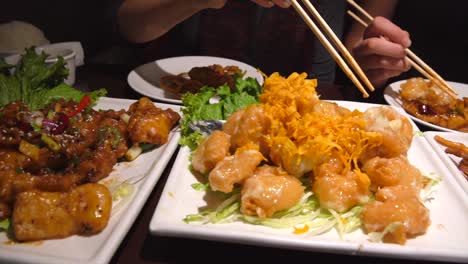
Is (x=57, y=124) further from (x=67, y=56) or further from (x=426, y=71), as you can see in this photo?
(x=426, y=71)

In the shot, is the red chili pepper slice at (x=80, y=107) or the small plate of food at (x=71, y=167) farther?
the red chili pepper slice at (x=80, y=107)

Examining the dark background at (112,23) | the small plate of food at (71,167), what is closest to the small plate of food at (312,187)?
the small plate of food at (71,167)

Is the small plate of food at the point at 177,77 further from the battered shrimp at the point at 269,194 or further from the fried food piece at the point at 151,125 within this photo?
the battered shrimp at the point at 269,194

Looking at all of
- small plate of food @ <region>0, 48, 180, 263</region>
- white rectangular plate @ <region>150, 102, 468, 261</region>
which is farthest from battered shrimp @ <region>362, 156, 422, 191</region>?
small plate of food @ <region>0, 48, 180, 263</region>

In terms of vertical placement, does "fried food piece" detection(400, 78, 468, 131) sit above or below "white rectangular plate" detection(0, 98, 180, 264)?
above

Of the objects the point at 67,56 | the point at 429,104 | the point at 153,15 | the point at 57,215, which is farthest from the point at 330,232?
the point at 153,15

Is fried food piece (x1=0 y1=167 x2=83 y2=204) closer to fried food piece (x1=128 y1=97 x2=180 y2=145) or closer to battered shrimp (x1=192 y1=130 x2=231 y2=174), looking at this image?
fried food piece (x1=128 y1=97 x2=180 y2=145)
